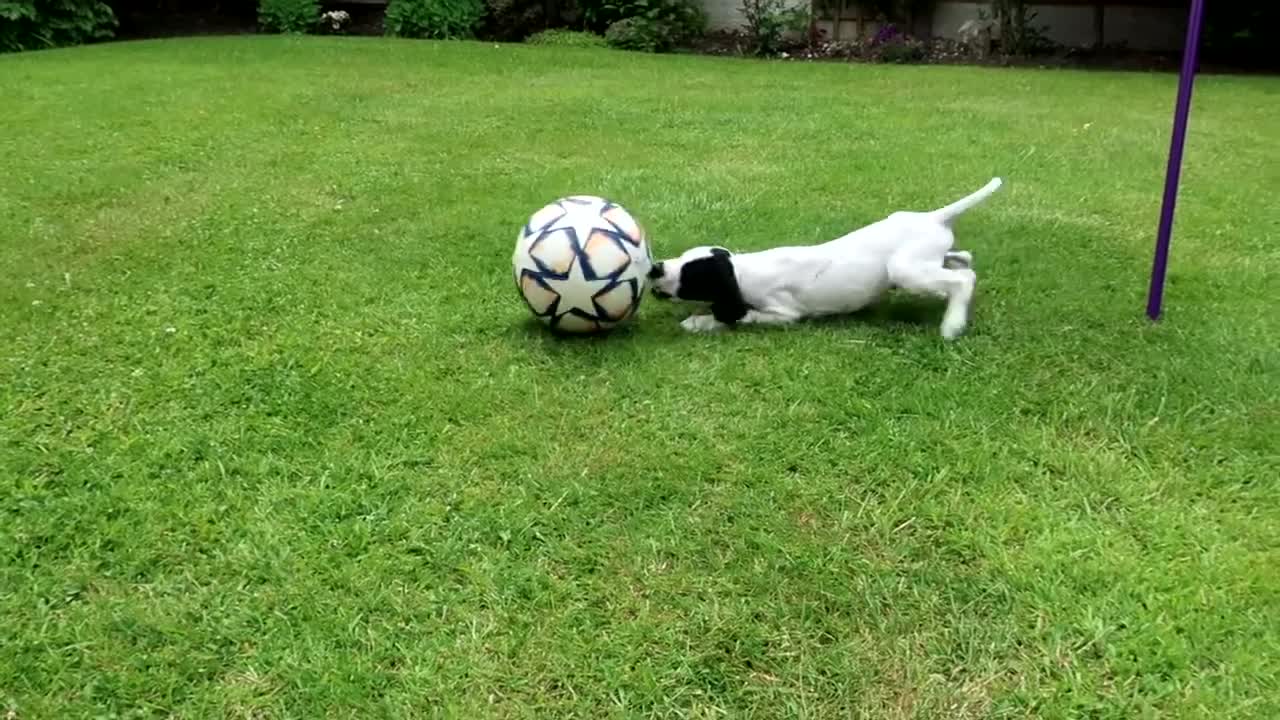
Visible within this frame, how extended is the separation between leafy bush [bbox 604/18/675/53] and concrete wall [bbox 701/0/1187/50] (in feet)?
6.96

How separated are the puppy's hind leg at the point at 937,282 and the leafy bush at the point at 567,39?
9.90 meters

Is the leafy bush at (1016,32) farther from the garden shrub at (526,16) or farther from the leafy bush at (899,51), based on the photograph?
the garden shrub at (526,16)

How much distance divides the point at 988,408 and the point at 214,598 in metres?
2.15

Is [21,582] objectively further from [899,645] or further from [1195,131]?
[1195,131]

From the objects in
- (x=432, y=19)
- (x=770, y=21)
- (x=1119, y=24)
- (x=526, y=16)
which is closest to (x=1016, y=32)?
(x=1119, y=24)

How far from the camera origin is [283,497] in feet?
9.06

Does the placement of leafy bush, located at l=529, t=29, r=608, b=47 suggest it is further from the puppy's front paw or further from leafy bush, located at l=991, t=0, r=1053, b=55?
the puppy's front paw

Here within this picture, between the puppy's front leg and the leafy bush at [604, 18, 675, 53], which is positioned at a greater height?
the leafy bush at [604, 18, 675, 53]

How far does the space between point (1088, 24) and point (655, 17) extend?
528cm

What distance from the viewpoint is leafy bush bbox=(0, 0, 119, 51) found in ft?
40.0

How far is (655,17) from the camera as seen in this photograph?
1318cm

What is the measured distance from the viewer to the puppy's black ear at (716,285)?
143 inches

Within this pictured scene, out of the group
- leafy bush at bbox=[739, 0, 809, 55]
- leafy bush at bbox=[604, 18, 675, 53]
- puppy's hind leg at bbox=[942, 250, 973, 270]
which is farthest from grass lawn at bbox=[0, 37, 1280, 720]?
leafy bush at bbox=[739, 0, 809, 55]

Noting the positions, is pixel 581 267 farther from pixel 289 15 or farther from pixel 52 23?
pixel 289 15
